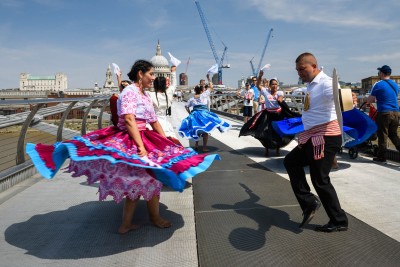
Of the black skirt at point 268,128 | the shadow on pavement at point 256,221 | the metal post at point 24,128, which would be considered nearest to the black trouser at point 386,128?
the black skirt at point 268,128

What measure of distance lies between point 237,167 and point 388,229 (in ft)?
10.4

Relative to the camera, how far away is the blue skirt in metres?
7.78

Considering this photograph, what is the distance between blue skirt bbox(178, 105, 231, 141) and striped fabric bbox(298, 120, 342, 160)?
4397 mm

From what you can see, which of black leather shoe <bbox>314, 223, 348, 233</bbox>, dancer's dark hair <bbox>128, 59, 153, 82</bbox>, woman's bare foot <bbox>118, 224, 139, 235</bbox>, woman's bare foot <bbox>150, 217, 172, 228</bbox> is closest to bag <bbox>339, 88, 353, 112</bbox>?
black leather shoe <bbox>314, 223, 348, 233</bbox>

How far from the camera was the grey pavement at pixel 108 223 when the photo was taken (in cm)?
285

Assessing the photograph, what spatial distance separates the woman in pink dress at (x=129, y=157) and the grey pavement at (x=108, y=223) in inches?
13.6

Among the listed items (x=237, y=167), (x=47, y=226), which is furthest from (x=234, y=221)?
(x=237, y=167)

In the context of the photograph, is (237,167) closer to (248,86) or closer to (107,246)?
(107,246)

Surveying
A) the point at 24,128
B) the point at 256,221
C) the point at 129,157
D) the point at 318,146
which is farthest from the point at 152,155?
the point at 24,128

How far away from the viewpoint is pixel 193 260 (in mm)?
2783

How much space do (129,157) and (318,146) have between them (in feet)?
5.58

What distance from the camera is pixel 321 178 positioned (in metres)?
3.29

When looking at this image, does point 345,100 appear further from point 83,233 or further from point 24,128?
point 24,128

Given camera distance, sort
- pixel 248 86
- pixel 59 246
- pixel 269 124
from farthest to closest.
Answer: pixel 248 86 → pixel 269 124 → pixel 59 246
